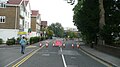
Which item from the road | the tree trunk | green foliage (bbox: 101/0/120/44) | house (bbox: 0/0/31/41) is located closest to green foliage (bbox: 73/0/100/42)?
the tree trunk

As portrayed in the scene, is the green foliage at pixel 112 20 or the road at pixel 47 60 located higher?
the green foliage at pixel 112 20

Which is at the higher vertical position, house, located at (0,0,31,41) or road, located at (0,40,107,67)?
house, located at (0,0,31,41)

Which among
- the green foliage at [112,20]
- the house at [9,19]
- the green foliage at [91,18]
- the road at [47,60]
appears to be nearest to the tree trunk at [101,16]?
the green foliage at [91,18]

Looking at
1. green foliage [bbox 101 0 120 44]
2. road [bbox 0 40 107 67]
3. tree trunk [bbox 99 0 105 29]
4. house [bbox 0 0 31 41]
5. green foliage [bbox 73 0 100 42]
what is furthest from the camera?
house [bbox 0 0 31 41]

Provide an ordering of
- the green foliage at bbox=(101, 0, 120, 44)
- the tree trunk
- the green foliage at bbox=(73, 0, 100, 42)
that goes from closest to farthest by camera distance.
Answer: the green foliage at bbox=(101, 0, 120, 44)
the tree trunk
the green foliage at bbox=(73, 0, 100, 42)

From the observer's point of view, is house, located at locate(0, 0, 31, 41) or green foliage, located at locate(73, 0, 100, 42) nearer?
green foliage, located at locate(73, 0, 100, 42)

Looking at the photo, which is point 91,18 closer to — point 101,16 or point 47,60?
point 101,16

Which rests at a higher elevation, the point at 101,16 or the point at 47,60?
the point at 101,16

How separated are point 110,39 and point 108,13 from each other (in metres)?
5.31

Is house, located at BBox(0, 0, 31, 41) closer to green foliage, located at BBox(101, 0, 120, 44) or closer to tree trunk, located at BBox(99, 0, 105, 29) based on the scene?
Answer: green foliage, located at BBox(101, 0, 120, 44)

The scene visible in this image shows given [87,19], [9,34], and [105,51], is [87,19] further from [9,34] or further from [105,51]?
[9,34]

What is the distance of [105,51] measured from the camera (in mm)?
32094

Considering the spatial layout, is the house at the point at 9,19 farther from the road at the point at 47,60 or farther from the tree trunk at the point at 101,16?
the road at the point at 47,60

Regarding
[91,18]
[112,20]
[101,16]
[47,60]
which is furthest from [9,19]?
[47,60]
